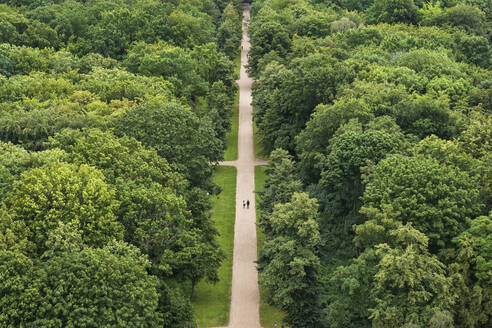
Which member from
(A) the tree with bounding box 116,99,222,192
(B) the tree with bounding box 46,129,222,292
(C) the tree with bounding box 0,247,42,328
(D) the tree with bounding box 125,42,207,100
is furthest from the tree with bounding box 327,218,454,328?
(D) the tree with bounding box 125,42,207,100

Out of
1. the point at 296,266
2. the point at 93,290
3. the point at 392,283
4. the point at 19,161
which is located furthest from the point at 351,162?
the point at 19,161

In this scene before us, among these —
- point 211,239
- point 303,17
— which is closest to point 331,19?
point 303,17

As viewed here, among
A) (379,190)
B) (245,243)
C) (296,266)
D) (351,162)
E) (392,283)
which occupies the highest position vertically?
(351,162)

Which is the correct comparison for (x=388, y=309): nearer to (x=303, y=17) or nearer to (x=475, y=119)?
(x=475, y=119)

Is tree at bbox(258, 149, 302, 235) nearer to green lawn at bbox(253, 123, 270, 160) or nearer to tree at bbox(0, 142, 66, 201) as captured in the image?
tree at bbox(0, 142, 66, 201)

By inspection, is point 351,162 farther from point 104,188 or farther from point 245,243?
point 104,188

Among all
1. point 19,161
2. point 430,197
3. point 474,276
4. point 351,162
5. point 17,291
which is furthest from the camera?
point 351,162

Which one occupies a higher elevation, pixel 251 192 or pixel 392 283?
pixel 251 192
